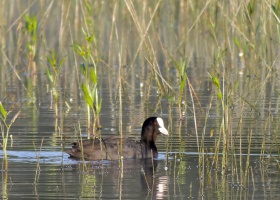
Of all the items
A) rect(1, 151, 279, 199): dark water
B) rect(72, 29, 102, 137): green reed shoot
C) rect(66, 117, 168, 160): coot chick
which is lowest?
rect(1, 151, 279, 199): dark water

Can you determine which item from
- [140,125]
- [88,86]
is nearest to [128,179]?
[88,86]

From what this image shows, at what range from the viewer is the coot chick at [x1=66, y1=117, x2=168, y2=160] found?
11164mm

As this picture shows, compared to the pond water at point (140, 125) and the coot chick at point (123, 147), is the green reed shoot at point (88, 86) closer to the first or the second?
the pond water at point (140, 125)

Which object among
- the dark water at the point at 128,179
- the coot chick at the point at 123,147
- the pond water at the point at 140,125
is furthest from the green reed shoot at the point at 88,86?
the dark water at the point at 128,179

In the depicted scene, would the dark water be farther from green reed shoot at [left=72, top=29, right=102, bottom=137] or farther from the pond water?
green reed shoot at [left=72, top=29, right=102, bottom=137]

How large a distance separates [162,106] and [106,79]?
3.35 meters

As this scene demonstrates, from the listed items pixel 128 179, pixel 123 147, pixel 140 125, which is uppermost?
pixel 140 125

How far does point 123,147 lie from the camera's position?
11586 mm

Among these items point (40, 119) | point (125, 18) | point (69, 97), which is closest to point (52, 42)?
point (125, 18)

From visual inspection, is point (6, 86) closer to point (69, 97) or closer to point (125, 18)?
point (69, 97)

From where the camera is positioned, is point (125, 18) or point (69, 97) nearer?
point (69, 97)

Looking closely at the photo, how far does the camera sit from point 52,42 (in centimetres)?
2419

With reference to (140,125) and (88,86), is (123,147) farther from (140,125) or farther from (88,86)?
(140,125)

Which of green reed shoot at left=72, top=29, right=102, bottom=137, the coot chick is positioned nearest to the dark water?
the coot chick
